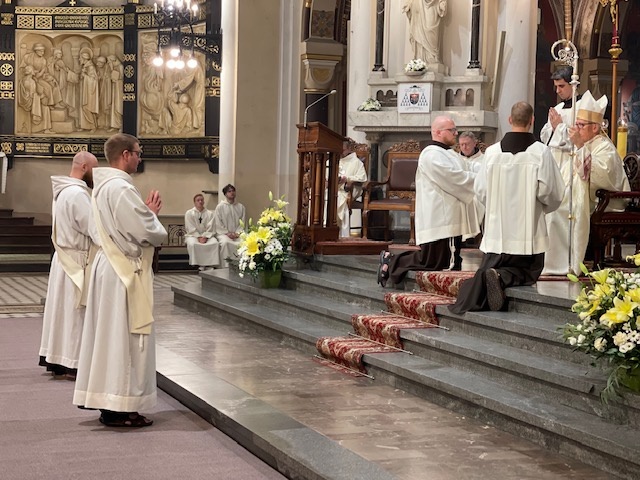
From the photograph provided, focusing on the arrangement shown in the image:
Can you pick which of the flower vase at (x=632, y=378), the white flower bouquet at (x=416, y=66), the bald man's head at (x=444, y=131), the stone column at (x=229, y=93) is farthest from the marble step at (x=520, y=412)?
the stone column at (x=229, y=93)

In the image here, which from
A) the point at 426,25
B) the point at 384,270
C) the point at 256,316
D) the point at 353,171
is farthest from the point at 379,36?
the point at 384,270

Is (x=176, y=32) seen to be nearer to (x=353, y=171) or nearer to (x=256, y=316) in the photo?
(x=353, y=171)

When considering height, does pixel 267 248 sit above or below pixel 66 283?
above

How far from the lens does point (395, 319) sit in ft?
25.3

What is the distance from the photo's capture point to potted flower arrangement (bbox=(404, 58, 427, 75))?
12.3m

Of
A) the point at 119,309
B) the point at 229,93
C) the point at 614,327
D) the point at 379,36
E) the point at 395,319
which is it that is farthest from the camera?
the point at 229,93

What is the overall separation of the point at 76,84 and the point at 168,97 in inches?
79.5

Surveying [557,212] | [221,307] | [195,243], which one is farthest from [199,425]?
[195,243]

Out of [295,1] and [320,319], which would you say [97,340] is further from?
[295,1]

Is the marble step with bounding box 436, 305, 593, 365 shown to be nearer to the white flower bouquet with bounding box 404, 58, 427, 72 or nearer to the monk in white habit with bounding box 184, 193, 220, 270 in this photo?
the white flower bouquet with bounding box 404, 58, 427, 72

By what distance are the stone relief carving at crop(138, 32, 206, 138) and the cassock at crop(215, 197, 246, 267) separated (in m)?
4.14

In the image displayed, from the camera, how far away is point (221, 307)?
10211mm

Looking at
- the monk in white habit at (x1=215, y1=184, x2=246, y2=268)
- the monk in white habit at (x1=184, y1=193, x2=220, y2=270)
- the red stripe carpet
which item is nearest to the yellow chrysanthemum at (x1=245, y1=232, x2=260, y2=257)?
the red stripe carpet

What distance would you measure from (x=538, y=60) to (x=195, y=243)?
9092 millimetres
